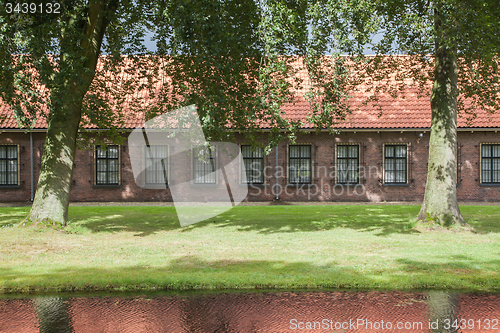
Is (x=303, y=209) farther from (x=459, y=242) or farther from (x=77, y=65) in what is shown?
(x=77, y=65)

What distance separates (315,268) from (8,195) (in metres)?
17.9

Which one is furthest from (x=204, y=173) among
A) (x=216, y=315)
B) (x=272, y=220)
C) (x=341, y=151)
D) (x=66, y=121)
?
(x=216, y=315)

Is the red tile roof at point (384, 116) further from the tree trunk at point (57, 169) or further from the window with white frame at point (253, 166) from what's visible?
the tree trunk at point (57, 169)

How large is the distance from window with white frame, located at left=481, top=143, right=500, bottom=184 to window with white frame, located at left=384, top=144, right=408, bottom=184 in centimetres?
347

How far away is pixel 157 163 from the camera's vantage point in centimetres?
2066

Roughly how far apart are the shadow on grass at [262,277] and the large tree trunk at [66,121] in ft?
14.2

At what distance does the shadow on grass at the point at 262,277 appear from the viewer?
19.7 ft

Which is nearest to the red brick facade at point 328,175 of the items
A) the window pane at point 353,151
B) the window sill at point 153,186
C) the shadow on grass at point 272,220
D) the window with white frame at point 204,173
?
the window pane at point 353,151

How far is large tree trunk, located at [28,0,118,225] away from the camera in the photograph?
10.4m

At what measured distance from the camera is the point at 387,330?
14.4 feet

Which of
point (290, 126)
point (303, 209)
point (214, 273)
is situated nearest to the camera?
point (214, 273)

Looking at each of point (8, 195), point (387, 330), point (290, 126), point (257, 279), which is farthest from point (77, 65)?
point (8, 195)

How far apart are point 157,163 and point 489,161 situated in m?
15.3

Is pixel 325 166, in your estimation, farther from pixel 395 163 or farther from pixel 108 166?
pixel 108 166
